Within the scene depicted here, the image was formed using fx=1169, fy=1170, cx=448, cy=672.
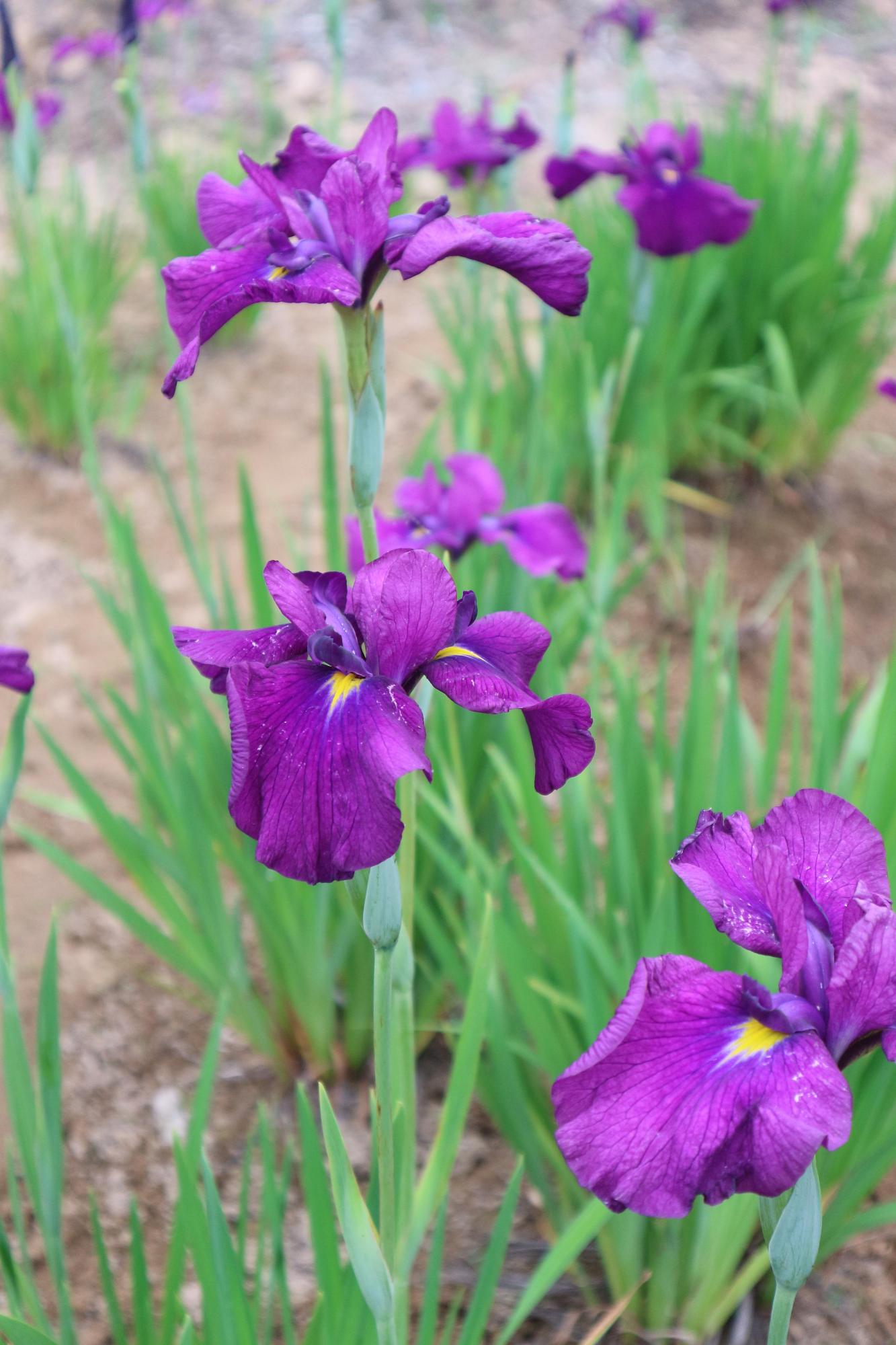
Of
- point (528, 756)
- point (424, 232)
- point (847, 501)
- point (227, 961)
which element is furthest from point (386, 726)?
point (847, 501)

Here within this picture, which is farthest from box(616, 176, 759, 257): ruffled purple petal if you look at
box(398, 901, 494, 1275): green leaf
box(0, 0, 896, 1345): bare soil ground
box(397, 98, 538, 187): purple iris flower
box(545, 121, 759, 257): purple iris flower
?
box(398, 901, 494, 1275): green leaf

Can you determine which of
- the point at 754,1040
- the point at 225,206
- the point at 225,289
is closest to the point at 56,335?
the point at 225,206

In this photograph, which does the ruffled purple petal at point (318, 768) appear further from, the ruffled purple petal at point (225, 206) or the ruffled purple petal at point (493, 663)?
the ruffled purple petal at point (225, 206)

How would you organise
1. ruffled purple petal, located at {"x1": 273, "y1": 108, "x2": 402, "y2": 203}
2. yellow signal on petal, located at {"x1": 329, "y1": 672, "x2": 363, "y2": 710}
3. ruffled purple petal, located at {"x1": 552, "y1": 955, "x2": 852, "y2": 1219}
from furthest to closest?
ruffled purple petal, located at {"x1": 273, "y1": 108, "x2": 402, "y2": 203}, yellow signal on petal, located at {"x1": 329, "y1": 672, "x2": 363, "y2": 710}, ruffled purple petal, located at {"x1": 552, "y1": 955, "x2": 852, "y2": 1219}

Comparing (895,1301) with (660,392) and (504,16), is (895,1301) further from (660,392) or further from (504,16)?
(504,16)

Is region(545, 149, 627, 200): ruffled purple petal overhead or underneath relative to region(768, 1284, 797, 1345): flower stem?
overhead

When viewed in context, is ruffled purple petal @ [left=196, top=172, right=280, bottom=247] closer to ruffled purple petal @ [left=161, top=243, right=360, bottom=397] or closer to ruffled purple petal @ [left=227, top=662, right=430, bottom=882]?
ruffled purple petal @ [left=161, top=243, right=360, bottom=397]

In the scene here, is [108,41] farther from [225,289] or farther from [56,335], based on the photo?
[225,289]

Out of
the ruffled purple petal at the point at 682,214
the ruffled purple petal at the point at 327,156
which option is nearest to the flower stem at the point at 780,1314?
the ruffled purple petal at the point at 327,156
